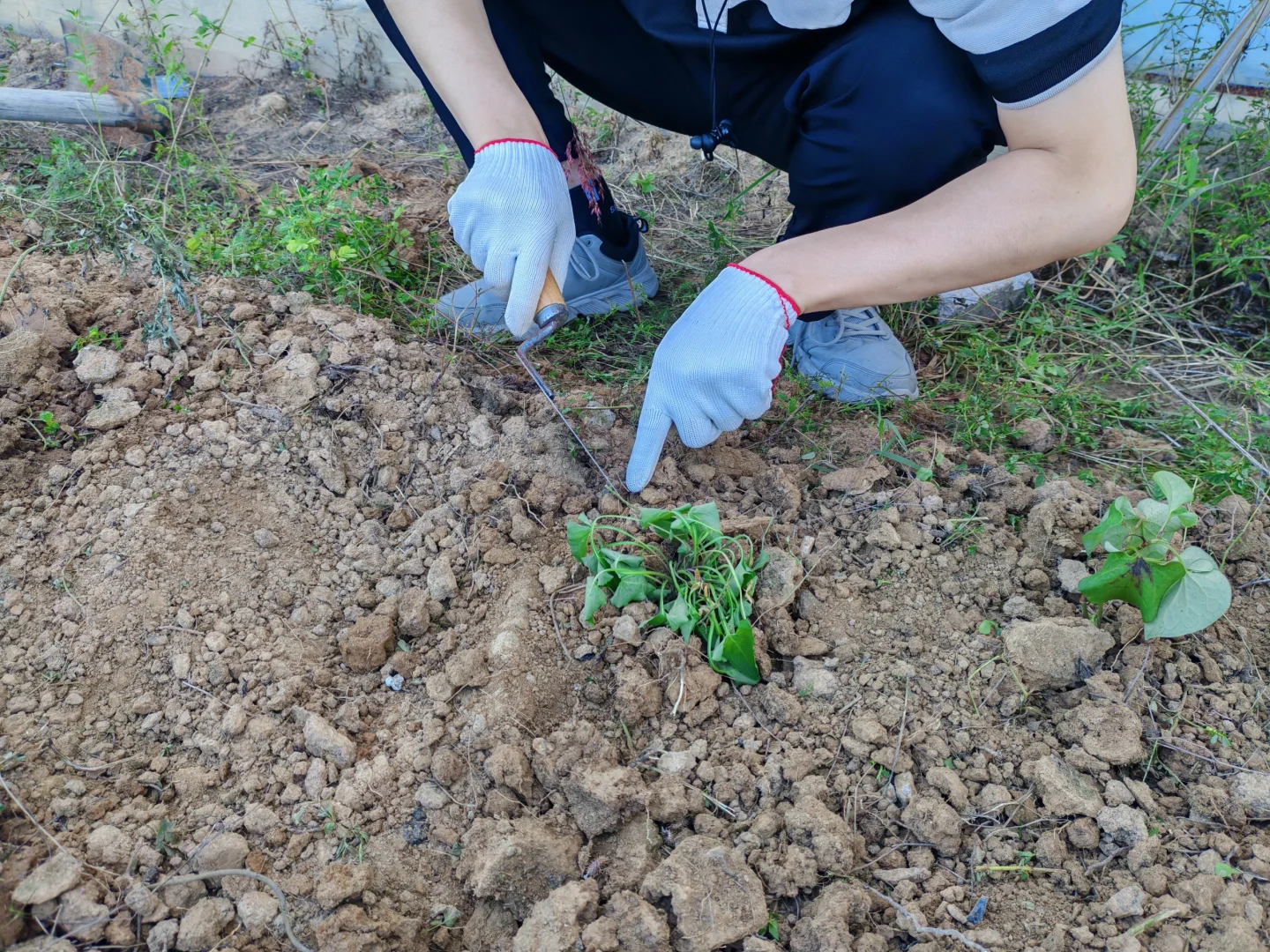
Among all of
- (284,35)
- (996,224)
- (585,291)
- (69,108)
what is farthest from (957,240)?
(284,35)

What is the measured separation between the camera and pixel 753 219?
2.34 metres

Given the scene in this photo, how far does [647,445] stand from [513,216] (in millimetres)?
457

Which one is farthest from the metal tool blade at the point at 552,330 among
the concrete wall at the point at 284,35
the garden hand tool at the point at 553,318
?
the concrete wall at the point at 284,35

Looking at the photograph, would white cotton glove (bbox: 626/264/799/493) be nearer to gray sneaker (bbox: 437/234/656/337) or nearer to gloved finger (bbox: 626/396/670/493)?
gloved finger (bbox: 626/396/670/493)

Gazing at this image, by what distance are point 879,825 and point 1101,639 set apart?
1.41 ft

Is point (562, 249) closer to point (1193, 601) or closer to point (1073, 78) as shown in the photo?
point (1073, 78)

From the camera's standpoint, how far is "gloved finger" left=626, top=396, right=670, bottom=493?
4.62 ft

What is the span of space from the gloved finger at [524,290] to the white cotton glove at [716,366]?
0.77ft

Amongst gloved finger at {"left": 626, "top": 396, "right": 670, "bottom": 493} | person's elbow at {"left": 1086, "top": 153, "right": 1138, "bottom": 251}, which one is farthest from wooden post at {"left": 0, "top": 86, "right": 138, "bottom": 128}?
person's elbow at {"left": 1086, "top": 153, "right": 1138, "bottom": 251}

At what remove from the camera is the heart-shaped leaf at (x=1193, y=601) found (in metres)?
1.14

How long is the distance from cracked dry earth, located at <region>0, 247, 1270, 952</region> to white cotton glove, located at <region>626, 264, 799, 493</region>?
84mm

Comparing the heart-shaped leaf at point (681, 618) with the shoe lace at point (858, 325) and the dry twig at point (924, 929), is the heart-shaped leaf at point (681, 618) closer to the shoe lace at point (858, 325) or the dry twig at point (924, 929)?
the dry twig at point (924, 929)

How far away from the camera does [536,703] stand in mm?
1181

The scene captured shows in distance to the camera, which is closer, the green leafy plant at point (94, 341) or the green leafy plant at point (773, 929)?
the green leafy plant at point (773, 929)
